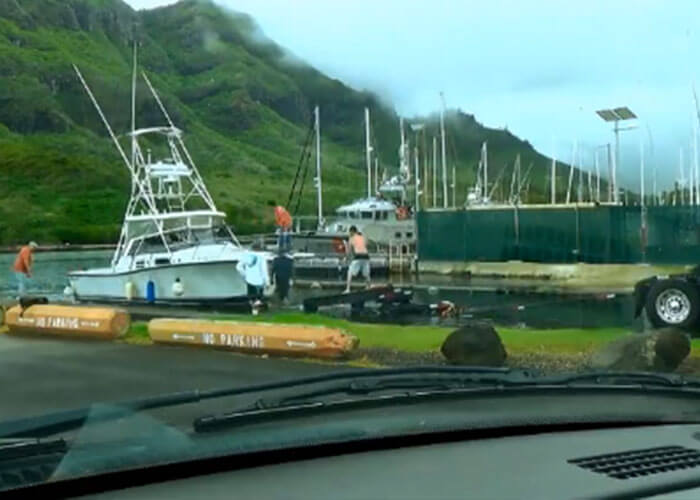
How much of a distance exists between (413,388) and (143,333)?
14.4 m

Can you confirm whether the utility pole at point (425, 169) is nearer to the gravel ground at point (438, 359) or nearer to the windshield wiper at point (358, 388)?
the gravel ground at point (438, 359)

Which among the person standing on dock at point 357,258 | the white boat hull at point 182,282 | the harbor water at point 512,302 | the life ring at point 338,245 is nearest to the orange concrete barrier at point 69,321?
the harbor water at point 512,302

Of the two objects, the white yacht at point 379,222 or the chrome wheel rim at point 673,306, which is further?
the white yacht at point 379,222

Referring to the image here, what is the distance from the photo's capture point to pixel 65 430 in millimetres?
3793

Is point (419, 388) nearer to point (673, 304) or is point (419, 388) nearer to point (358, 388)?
point (358, 388)

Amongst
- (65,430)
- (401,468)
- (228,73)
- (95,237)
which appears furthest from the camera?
(228,73)

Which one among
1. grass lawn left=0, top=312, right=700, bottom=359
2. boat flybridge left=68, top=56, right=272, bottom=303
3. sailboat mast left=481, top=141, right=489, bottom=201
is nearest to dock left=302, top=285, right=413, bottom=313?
boat flybridge left=68, top=56, right=272, bottom=303

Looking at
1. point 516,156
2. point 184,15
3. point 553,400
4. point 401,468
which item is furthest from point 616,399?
point 184,15

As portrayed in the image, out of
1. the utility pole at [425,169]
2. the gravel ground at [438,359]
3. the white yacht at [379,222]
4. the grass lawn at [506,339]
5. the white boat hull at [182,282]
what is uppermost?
the utility pole at [425,169]

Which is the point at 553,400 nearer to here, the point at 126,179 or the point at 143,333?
the point at 143,333

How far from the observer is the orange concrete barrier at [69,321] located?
17.8 m

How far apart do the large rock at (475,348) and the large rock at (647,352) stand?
112cm

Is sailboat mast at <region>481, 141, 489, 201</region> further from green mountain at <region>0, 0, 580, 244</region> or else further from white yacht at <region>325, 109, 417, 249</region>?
white yacht at <region>325, 109, 417, 249</region>

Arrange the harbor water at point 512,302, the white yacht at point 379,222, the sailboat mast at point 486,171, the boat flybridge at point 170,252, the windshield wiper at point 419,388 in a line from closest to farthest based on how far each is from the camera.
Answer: the windshield wiper at point 419,388 → the harbor water at point 512,302 → the boat flybridge at point 170,252 → the white yacht at point 379,222 → the sailboat mast at point 486,171
